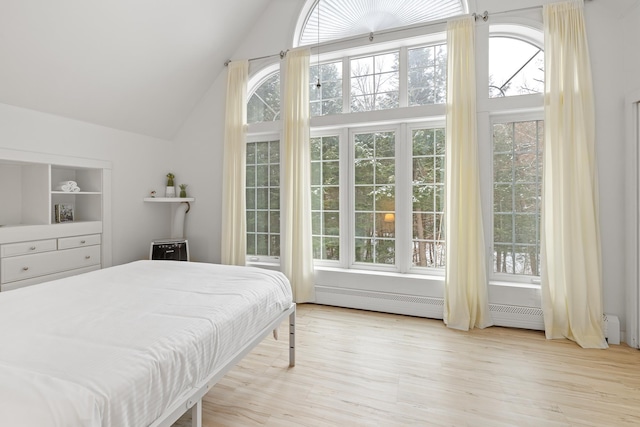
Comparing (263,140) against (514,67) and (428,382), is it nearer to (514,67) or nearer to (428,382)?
(514,67)

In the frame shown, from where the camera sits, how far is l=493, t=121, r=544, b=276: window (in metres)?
3.01

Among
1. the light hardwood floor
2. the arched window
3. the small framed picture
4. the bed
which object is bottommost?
the light hardwood floor

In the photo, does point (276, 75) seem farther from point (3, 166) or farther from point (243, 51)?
point (3, 166)

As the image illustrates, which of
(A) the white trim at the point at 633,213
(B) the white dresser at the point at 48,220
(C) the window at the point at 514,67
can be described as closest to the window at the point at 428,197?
(C) the window at the point at 514,67

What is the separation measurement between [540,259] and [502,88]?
5.58ft

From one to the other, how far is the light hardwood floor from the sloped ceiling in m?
3.01

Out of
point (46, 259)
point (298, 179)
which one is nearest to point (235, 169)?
point (298, 179)

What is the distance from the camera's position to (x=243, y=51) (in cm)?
398

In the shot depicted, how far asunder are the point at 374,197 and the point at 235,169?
1753 mm

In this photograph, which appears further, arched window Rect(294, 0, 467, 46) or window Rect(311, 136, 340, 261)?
window Rect(311, 136, 340, 261)

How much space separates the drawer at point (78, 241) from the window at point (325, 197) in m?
2.47

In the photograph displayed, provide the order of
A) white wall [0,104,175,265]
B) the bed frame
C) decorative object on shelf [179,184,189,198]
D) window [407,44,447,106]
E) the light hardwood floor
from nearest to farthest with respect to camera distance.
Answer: the bed frame → the light hardwood floor → white wall [0,104,175,265] → window [407,44,447,106] → decorative object on shelf [179,184,189,198]

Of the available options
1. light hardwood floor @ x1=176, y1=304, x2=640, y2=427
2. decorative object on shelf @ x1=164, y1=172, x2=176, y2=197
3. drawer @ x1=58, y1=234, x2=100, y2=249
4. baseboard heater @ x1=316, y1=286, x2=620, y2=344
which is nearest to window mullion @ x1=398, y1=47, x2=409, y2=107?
baseboard heater @ x1=316, y1=286, x2=620, y2=344

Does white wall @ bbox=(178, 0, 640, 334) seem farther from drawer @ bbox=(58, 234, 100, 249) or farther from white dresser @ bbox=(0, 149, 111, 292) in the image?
drawer @ bbox=(58, 234, 100, 249)
